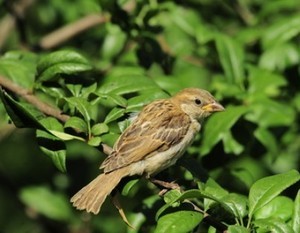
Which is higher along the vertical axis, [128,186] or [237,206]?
[237,206]

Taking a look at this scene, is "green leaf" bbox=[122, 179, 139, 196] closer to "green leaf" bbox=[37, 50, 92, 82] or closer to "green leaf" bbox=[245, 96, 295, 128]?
"green leaf" bbox=[37, 50, 92, 82]

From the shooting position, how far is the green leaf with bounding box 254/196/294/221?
13.7ft

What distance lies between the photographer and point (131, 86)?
4746mm

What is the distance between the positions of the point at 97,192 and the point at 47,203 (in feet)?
9.53

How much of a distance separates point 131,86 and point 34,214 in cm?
264

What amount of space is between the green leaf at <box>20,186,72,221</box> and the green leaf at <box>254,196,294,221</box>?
3.26m

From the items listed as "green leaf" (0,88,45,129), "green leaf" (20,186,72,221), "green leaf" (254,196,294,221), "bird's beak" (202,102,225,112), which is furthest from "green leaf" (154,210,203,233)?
"green leaf" (20,186,72,221)

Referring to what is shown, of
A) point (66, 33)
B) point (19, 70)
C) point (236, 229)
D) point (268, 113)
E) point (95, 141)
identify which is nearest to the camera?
point (236, 229)

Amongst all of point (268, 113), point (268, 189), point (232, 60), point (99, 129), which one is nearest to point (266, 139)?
point (268, 113)

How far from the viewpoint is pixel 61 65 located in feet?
15.3

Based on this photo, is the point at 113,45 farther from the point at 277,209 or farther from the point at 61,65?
the point at 277,209

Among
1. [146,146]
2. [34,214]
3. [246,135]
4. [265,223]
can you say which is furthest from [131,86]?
[34,214]

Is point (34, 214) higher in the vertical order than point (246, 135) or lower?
lower

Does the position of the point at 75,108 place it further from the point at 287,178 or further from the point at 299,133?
the point at 299,133
